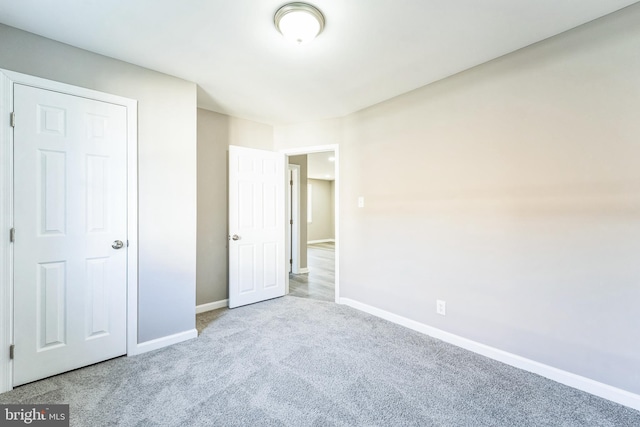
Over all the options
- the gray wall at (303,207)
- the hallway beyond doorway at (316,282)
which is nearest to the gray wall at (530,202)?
the hallway beyond doorway at (316,282)

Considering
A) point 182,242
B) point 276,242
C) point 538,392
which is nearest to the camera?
point 538,392

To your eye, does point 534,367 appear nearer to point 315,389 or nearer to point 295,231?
point 315,389

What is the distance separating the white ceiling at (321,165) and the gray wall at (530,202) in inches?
126

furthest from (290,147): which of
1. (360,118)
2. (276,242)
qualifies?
(276,242)

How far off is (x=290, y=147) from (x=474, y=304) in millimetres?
2954

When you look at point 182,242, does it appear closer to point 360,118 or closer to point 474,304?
point 360,118

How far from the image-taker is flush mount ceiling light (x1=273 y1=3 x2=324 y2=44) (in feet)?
5.35

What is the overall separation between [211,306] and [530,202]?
3488 mm

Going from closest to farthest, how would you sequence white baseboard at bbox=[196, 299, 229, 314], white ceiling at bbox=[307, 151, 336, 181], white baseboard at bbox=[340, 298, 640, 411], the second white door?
white baseboard at bbox=[340, 298, 640, 411]
white baseboard at bbox=[196, 299, 229, 314]
the second white door
white ceiling at bbox=[307, 151, 336, 181]

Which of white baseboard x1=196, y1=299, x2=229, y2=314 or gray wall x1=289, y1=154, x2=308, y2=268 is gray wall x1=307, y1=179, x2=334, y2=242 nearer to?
gray wall x1=289, y1=154, x2=308, y2=268

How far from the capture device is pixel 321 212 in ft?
34.4

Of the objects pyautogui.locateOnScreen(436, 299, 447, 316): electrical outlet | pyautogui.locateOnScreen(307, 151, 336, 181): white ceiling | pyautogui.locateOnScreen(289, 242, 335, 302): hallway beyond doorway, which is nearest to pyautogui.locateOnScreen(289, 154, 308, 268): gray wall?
pyautogui.locateOnScreen(289, 242, 335, 302): hallway beyond doorway

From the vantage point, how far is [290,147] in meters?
3.91

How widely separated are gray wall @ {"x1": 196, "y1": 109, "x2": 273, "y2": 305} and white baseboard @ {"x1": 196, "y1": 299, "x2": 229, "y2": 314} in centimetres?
4
